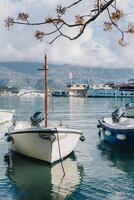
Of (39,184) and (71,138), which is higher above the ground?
(71,138)

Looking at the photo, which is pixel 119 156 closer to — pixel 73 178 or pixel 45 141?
pixel 45 141

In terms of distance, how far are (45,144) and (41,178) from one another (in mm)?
3515

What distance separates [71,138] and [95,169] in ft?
10.3

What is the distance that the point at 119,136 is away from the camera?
3684 cm

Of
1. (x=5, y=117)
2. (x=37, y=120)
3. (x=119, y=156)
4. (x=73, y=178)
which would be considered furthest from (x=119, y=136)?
(x=5, y=117)

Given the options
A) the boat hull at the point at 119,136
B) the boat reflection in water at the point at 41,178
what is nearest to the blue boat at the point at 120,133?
the boat hull at the point at 119,136

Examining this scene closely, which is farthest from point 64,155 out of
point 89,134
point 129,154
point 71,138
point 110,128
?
point 89,134

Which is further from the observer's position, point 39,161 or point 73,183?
point 39,161

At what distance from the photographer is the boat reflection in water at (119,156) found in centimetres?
2830

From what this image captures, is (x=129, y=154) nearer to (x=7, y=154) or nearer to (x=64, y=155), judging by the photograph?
(x=64, y=155)

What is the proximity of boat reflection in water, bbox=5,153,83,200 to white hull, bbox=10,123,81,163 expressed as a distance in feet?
1.57

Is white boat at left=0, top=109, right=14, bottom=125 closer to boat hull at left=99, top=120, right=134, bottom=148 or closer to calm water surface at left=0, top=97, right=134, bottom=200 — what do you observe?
boat hull at left=99, top=120, right=134, bottom=148

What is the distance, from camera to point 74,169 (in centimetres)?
2764

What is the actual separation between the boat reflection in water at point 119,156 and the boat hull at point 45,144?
3.05 metres
